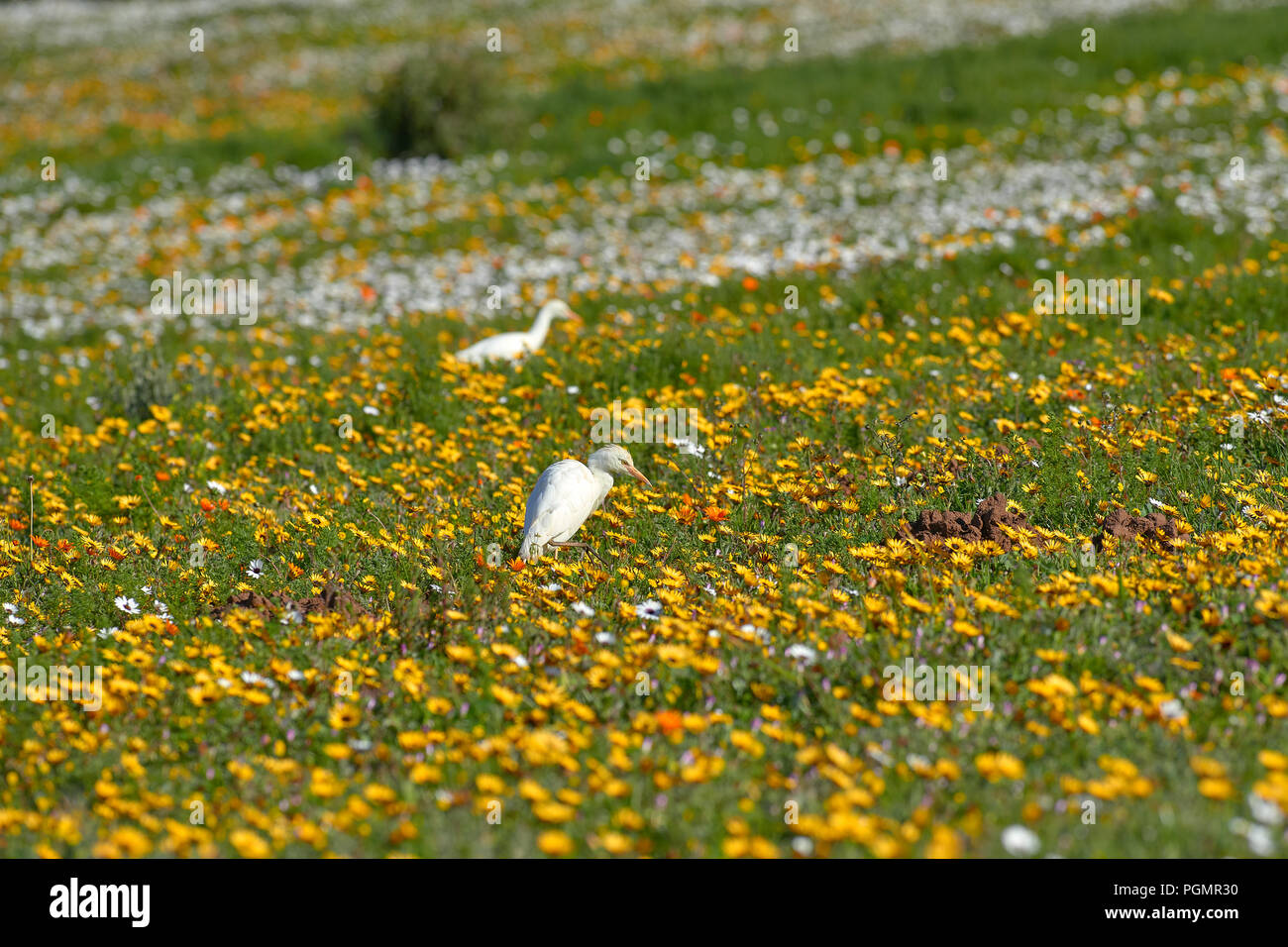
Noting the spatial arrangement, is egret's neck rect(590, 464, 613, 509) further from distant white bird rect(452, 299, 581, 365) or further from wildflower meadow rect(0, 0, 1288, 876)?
distant white bird rect(452, 299, 581, 365)

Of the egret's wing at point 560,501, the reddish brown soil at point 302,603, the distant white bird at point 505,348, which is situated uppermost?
the distant white bird at point 505,348

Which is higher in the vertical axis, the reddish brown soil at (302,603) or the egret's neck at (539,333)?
the egret's neck at (539,333)

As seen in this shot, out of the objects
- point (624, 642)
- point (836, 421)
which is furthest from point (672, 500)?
point (624, 642)

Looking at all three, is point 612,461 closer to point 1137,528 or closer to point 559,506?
point 559,506

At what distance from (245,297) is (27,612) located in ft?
25.9

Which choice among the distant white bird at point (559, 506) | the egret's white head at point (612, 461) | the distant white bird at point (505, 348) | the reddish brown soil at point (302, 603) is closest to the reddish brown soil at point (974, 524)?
the egret's white head at point (612, 461)

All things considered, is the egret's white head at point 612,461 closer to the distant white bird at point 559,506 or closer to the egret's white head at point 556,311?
the distant white bird at point 559,506

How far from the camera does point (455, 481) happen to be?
6.84m

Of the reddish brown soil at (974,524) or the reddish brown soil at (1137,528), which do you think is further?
the reddish brown soil at (974,524)

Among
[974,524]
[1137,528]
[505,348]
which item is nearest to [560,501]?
[974,524]

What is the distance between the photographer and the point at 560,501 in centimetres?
548

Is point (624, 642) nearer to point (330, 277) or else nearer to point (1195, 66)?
point (330, 277)

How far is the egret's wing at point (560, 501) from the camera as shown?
5.47m

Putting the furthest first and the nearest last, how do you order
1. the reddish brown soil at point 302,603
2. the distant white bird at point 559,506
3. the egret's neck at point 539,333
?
the egret's neck at point 539,333 < the distant white bird at point 559,506 < the reddish brown soil at point 302,603
